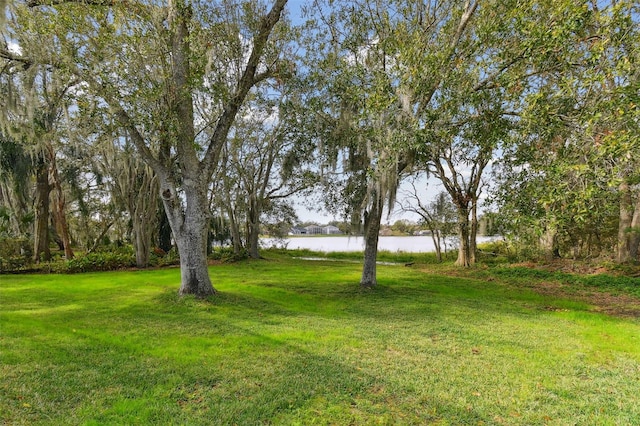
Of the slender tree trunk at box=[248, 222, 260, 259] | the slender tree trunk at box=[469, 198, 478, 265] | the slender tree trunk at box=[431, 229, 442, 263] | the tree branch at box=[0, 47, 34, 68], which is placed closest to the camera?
the tree branch at box=[0, 47, 34, 68]

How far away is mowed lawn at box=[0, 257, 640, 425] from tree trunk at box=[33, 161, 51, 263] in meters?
6.45

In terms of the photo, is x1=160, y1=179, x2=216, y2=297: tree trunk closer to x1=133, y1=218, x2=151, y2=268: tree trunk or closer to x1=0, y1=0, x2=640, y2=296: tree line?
x1=0, y1=0, x2=640, y2=296: tree line

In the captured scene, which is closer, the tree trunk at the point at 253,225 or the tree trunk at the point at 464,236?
the tree trunk at the point at 464,236

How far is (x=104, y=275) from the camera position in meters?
10.3

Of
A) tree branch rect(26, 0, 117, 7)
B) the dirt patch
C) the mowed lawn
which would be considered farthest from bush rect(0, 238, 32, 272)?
the dirt patch

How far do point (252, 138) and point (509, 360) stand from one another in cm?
1232

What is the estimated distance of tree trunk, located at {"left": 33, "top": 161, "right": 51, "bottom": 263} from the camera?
38.9 ft

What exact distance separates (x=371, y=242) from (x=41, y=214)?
1191cm

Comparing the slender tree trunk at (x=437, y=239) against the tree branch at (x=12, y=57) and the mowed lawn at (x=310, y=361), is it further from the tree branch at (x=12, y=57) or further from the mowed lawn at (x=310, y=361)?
the tree branch at (x=12, y=57)

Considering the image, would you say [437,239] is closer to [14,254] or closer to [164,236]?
[164,236]

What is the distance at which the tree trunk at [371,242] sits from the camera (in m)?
7.81

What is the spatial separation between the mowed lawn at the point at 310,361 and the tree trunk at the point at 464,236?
6.23m

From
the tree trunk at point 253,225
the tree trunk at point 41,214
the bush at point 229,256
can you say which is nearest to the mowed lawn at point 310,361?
the tree trunk at point 41,214

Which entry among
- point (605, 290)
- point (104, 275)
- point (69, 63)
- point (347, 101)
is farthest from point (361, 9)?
point (104, 275)
